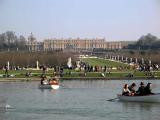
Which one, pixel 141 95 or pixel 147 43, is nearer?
pixel 141 95

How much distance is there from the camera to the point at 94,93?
40.4 meters

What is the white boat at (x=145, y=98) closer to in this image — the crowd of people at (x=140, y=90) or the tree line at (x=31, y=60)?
the crowd of people at (x=140, y=90)

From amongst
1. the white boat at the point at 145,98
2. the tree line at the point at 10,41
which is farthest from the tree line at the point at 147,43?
the white boat at the point at 145,98

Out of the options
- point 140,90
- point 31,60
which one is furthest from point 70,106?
point 31,60

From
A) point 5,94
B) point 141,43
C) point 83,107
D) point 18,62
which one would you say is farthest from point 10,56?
point 141,43

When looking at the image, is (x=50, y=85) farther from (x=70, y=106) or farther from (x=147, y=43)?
(x=147, y=43)

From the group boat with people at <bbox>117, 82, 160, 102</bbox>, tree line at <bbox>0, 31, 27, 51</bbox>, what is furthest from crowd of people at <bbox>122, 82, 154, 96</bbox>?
tree line at <bbox>0, 31, 27, 51</bbox>

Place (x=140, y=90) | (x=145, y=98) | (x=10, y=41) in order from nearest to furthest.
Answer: (x=145, y=98) → (x=140, y=90) → (x=10, y=41)

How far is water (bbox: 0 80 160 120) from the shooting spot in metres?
27.2

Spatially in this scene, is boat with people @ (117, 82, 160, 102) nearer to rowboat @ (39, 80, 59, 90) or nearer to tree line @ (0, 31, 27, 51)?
rowboat @ (39, 80, 59, 90)

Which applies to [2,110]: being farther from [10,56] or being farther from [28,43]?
[28,43]

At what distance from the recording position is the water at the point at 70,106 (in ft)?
89.3

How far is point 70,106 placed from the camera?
3142cm

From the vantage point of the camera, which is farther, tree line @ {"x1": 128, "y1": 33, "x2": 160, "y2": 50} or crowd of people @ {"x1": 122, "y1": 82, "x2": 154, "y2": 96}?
tree line @ {"x1": 128, "y1": 33, "x2": 160, "y2": 50}
